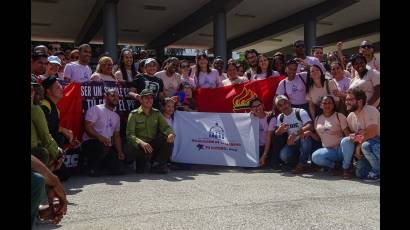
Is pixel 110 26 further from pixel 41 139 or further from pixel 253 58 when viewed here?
pixel 41 139

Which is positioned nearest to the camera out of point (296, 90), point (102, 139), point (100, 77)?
point (102, 139)

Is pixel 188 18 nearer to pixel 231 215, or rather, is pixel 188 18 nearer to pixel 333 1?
pixel 333 1

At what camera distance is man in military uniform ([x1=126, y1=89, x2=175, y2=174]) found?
23.0 feet

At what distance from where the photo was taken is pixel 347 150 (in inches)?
251

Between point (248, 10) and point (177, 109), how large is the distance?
13.2 m

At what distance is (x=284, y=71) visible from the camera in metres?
8.23

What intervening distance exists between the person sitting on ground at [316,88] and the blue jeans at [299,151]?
516mm

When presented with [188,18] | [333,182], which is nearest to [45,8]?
[188,18]

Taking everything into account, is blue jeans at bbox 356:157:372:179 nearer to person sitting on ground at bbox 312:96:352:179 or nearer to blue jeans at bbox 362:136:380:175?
blue jeans at bbox 362:136:380:175

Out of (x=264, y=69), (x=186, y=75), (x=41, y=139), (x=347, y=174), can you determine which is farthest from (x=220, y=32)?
(x=41, y=139)

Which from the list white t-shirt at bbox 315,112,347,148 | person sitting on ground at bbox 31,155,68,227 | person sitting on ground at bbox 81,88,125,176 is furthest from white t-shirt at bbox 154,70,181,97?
person sitting on ground at bbox 31,155,68,227

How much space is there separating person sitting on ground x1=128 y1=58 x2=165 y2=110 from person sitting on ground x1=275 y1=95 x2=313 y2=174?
1.99 metres

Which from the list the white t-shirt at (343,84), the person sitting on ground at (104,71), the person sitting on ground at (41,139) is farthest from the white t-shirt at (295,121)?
the person sitting on ground at (41,139)

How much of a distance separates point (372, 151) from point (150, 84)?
365 centimetres
